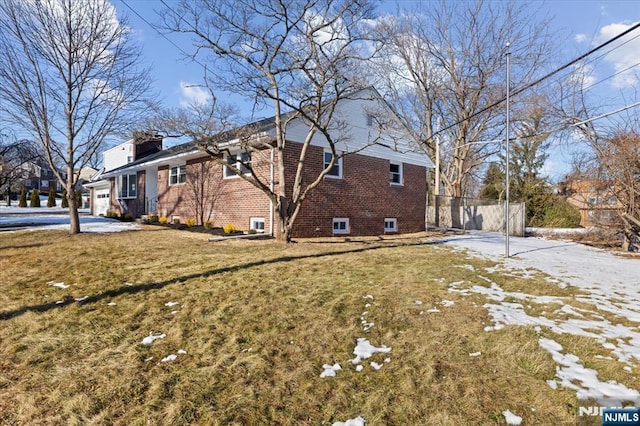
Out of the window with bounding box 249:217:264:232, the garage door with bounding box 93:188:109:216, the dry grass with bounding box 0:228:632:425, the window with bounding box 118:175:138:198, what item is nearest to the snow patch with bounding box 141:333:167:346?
the dry grass with bounding box 0:228:632:425

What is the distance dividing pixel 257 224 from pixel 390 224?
6224mm

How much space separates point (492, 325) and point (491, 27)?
22.5m

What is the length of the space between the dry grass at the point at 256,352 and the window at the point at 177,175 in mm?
11102

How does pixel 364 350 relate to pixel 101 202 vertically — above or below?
below

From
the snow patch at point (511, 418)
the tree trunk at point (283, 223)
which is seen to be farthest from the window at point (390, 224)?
the snow patch at point (511, 418)

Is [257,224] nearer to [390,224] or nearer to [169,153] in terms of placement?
[390,224]

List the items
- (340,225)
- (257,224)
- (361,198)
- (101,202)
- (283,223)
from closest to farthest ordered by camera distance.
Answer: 1. (283,223)
2. (257,224)
3. (340,225)
4. (361,198)
5. (101,202)

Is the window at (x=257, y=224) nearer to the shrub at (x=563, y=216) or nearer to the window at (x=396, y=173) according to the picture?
the window at (x=396, y=173)

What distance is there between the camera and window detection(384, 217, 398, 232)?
14963mm

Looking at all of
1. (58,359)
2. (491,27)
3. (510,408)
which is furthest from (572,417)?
(491,27)

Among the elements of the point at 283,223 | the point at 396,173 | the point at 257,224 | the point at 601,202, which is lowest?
the point at 257,224

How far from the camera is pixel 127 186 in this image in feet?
70.2

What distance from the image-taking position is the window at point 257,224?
12.2m

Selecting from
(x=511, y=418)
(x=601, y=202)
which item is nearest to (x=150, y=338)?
(x=511, y=418)
